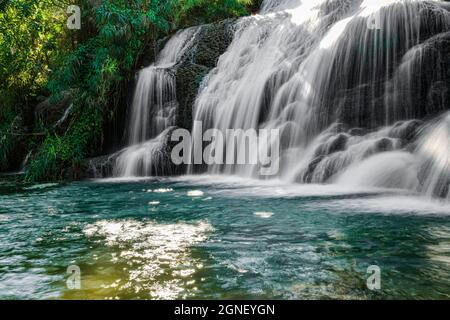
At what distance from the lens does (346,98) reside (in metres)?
8.69

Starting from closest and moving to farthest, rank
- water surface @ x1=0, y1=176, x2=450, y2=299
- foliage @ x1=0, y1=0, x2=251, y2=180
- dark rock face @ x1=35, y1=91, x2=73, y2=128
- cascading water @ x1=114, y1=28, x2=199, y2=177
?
water surface @ x1=0, y1=176, x2=450, y2=299 < cascading water @ x1=114, y1=28, x2=199, y2=177 < foliage @ x1=0, y1=0, x2=251, y2=180 < dark rock face @ x1=35, y1=91, x2=73, y2=128

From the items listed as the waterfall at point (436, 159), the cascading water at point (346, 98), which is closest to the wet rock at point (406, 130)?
the cascading water at point (346, 98)

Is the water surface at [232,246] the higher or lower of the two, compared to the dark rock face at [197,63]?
lower

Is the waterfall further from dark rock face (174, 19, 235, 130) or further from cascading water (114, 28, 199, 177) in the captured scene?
cascading water (114, 28, 199, 177)

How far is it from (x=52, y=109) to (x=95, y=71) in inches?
120

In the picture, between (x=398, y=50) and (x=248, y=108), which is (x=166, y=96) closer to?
(x=248, y=108)

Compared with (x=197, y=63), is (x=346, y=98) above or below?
below

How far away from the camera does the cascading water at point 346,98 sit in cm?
730

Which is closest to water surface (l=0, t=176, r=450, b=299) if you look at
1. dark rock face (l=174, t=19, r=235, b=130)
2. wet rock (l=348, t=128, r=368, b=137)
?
wet rock (l=348, t=128, r=368, b=137)

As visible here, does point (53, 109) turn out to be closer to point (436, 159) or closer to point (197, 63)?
point (197, 63)

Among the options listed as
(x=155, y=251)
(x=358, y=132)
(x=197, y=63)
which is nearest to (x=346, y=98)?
(x=358, y=132)

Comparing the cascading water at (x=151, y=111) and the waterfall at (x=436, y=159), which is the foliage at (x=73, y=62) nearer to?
the cascading water at (x=151, y=111)

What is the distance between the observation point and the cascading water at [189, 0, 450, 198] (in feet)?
24.0

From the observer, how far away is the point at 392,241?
157 inches
